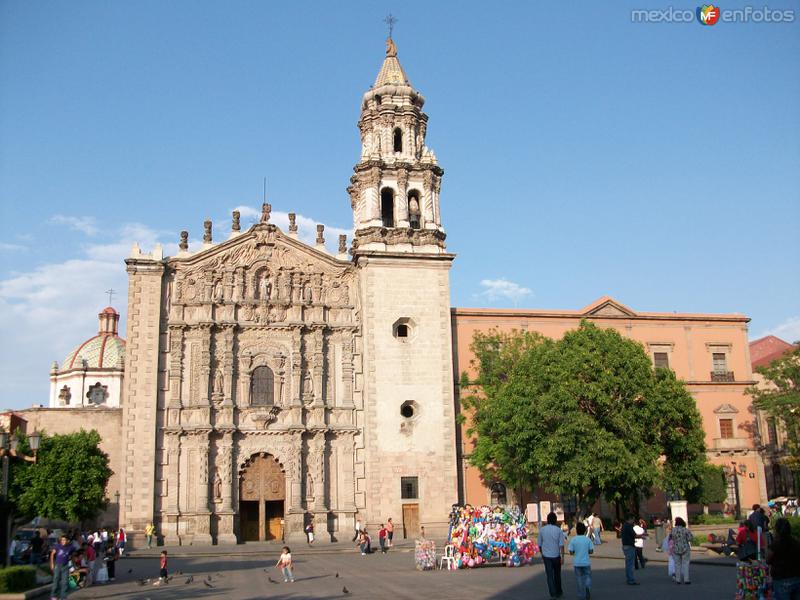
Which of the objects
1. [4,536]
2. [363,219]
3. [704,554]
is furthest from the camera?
[363,219]

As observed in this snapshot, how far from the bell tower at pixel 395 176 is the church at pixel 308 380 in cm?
11

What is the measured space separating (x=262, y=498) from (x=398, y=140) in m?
19.3

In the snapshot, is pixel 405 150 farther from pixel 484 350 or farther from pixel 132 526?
pixel 132 526

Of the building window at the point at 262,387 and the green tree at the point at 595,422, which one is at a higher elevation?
the building window at the point at 262,387

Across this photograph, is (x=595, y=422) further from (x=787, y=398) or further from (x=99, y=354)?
(x=99, y=354)

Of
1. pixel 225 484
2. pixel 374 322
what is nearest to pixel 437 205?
pixel 374 322

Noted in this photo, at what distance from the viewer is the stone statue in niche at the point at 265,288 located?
40156 millimetres

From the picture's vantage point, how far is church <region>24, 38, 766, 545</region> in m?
37.2

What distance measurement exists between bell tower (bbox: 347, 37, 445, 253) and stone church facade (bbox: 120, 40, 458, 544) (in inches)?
5.0

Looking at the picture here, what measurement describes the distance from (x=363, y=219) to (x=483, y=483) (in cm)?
1414

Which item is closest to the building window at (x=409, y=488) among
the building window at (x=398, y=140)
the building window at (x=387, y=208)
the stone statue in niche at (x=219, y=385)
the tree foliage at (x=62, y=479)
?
the stone statue in niche at (x=219, y=385)

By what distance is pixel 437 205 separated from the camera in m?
42.6

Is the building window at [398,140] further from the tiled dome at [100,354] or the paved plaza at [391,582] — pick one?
the tiled dome at [100,354]

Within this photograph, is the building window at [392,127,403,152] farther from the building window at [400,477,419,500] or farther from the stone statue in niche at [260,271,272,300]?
the building window at [400,477,419,500]
